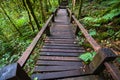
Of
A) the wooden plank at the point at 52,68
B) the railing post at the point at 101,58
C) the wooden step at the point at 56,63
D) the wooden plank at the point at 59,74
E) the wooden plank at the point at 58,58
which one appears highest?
the railing post at the point at 101,58

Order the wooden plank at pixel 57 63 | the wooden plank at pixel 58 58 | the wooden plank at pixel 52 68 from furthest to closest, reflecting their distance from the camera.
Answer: the wooden plank at pixel 58 58 → the wooden plank at pixel 57 63 → the wooden plank at pixel 52 68

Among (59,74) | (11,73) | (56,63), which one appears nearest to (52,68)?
(56,63)

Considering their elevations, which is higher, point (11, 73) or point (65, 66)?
point (11, 73)

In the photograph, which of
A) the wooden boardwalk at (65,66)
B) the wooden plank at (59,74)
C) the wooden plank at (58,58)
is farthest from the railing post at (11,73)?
the wooden plank at (58,58)

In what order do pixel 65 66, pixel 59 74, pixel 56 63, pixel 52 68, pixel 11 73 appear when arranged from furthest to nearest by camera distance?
pixel 56 63 < pixel 65 66 < pixel 52 68 < pixel 59 74 < pixel 11 73

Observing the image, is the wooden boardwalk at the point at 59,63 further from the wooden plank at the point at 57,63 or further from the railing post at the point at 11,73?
the railing post at the point at 11,73

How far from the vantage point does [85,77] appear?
4168 millimetres

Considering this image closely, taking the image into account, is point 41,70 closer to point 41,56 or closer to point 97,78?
point 41,56

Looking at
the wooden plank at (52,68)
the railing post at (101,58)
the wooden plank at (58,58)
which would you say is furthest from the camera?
the wooden plank at (58,58)

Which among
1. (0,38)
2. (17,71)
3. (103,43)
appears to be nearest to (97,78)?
(17,71)

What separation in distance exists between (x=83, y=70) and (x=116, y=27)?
12.0 feet

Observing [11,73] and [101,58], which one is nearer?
[11,73]

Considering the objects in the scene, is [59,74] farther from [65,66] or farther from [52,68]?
[65,66]

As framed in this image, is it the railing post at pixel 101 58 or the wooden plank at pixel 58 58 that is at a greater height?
the railing post at pixel 101 58
